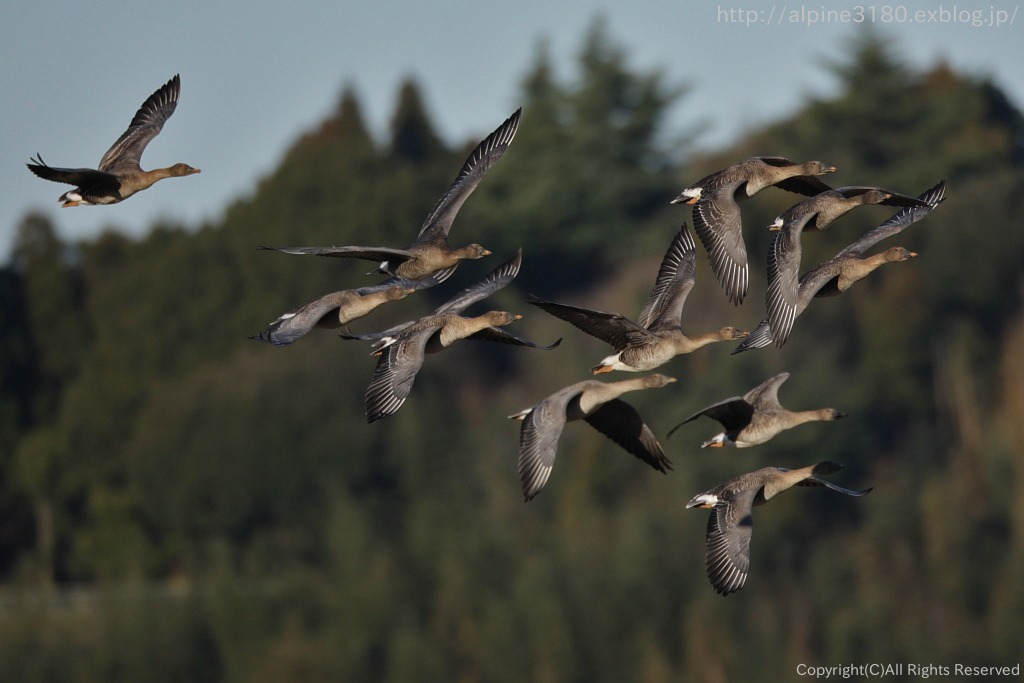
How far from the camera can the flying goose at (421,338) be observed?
2198 cm

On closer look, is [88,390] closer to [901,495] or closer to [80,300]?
[80,300]

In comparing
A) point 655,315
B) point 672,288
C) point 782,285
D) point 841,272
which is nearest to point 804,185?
point 841,272

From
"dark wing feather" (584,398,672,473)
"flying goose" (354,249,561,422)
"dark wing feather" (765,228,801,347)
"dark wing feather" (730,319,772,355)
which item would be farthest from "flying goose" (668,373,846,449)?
"flying goose" (354,249,561,422)

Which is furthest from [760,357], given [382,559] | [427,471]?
[382,559]

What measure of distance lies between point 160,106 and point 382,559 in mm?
49746

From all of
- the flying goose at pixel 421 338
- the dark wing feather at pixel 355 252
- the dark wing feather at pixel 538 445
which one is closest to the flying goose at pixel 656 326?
the flying goose at pixel 421 338

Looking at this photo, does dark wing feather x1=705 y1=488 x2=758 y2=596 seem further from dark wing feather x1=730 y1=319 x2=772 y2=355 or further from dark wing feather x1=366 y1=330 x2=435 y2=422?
dark wing feather x1=366 y1=330 x2=435 y2=422

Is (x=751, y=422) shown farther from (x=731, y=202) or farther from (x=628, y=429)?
(x=731, y=202)

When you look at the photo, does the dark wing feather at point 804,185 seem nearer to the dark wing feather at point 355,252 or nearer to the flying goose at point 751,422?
the flying goose at point 751,422

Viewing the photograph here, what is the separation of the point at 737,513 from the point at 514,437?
6063 cm

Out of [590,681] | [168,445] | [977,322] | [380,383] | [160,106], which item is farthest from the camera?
[977,322]

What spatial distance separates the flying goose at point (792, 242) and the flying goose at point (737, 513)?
186cm

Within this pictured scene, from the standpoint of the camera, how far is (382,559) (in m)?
76.1

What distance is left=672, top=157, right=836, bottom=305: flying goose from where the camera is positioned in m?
23.4
